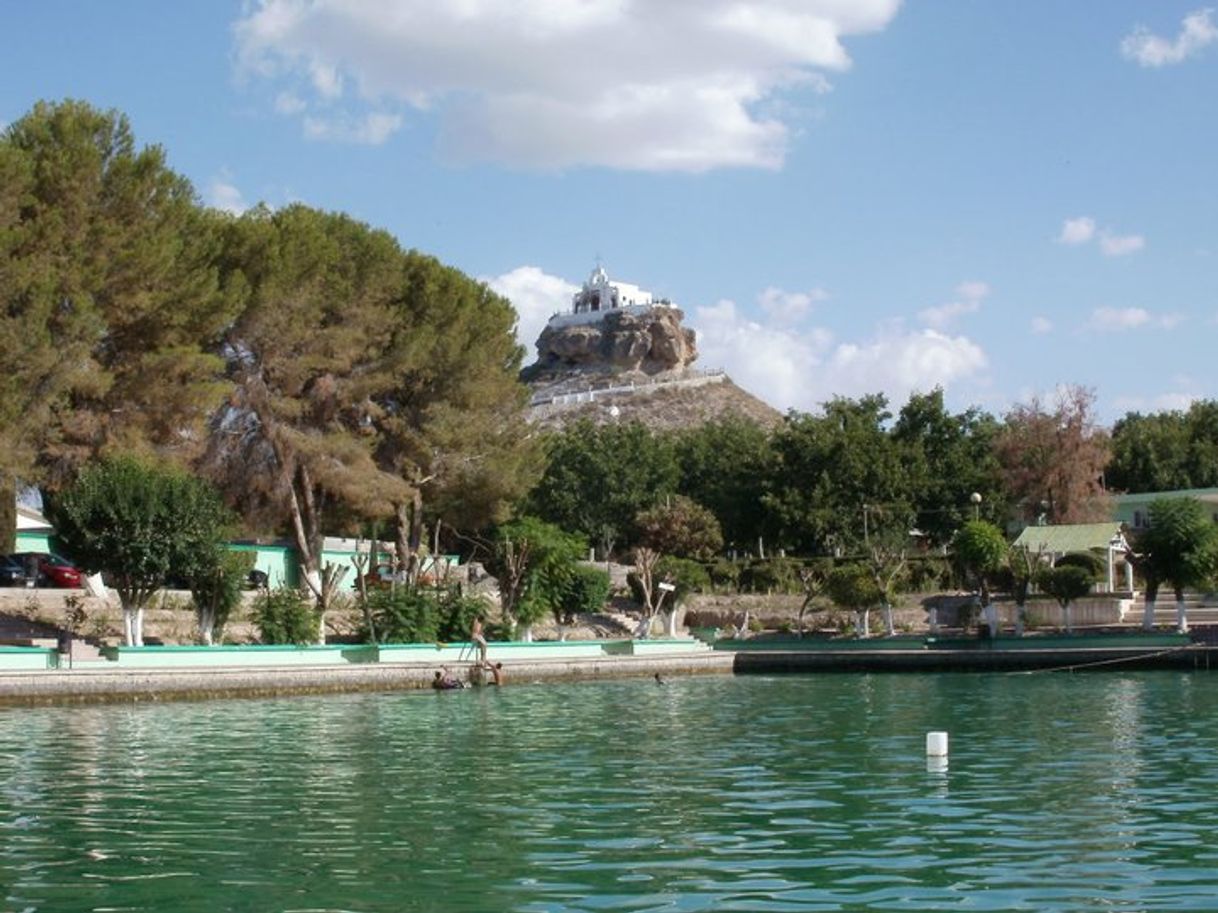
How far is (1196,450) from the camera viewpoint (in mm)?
82812

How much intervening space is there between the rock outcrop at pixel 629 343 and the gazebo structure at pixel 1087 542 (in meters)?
85.8

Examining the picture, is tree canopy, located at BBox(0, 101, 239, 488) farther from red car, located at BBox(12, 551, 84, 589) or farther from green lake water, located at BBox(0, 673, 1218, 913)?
green lake water, located at BBox(0, 673, 1218, 913)

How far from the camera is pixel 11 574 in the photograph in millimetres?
43781

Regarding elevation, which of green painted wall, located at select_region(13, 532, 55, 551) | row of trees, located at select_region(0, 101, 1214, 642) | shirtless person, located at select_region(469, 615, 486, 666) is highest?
row of trees, located at select_region(0, 101, 1214, 642)

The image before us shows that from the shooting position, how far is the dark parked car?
4359 centimetres

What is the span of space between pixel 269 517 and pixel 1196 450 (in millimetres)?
52806

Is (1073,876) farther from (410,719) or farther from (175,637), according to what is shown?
(175,637)

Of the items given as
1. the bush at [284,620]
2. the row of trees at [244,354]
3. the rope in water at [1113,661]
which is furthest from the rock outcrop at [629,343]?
the bush at [284,620]

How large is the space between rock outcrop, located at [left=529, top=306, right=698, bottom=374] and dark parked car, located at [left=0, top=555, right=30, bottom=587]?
99955mm

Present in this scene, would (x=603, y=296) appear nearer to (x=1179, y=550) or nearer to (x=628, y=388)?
(x=628, y=388)

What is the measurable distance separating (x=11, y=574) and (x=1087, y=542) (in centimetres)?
3488

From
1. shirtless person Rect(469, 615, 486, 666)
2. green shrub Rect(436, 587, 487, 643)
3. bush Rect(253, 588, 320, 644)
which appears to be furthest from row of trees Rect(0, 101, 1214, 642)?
shirtless person Rect(469, 615, 486, 666)

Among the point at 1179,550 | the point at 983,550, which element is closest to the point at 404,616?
the point at 983,550

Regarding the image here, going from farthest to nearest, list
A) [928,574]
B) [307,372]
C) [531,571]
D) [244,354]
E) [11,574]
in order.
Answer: [928,574] → [531,571] → [307,372] → [244,354] → [11,574]
